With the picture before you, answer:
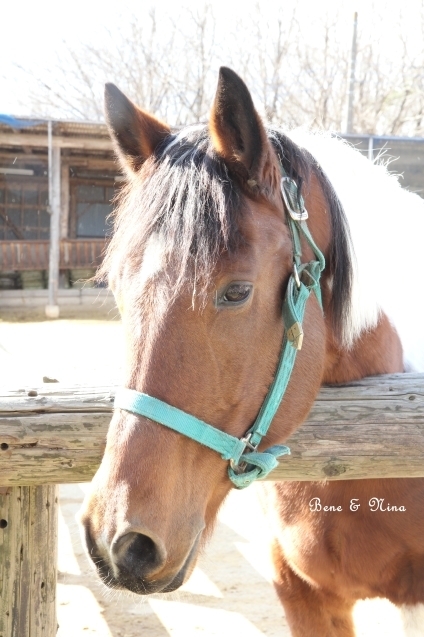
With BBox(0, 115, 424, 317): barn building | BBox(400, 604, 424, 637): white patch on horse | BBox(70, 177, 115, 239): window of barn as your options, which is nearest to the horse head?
BBox(400, 604, 424, 637): white patch on horse

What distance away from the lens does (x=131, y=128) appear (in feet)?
5.68

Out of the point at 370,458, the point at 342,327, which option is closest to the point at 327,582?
the point at 370,458

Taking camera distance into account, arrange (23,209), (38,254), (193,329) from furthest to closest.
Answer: (23,209), (38,254), (193,329)

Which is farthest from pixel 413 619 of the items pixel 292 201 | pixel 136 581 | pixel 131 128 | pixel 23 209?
pixel 23 209

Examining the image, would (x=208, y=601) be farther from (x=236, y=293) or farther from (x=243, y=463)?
(x=236, y=293)

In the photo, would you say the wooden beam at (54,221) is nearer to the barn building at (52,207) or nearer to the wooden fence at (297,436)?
the barn building at (52,207)

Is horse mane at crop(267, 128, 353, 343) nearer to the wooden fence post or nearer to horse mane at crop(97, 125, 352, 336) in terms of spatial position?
horse mane at crop(97, 125, 352, 336)

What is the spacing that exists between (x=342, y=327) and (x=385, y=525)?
63cm

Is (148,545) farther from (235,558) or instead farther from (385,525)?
(235,558)

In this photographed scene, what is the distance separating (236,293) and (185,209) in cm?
23

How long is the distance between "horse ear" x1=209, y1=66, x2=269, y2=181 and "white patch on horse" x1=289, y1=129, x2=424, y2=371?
0.45m

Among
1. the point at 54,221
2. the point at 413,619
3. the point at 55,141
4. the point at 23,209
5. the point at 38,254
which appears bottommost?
the point at 38,254

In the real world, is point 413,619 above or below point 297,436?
below

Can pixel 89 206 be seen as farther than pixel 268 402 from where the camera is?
Yes
